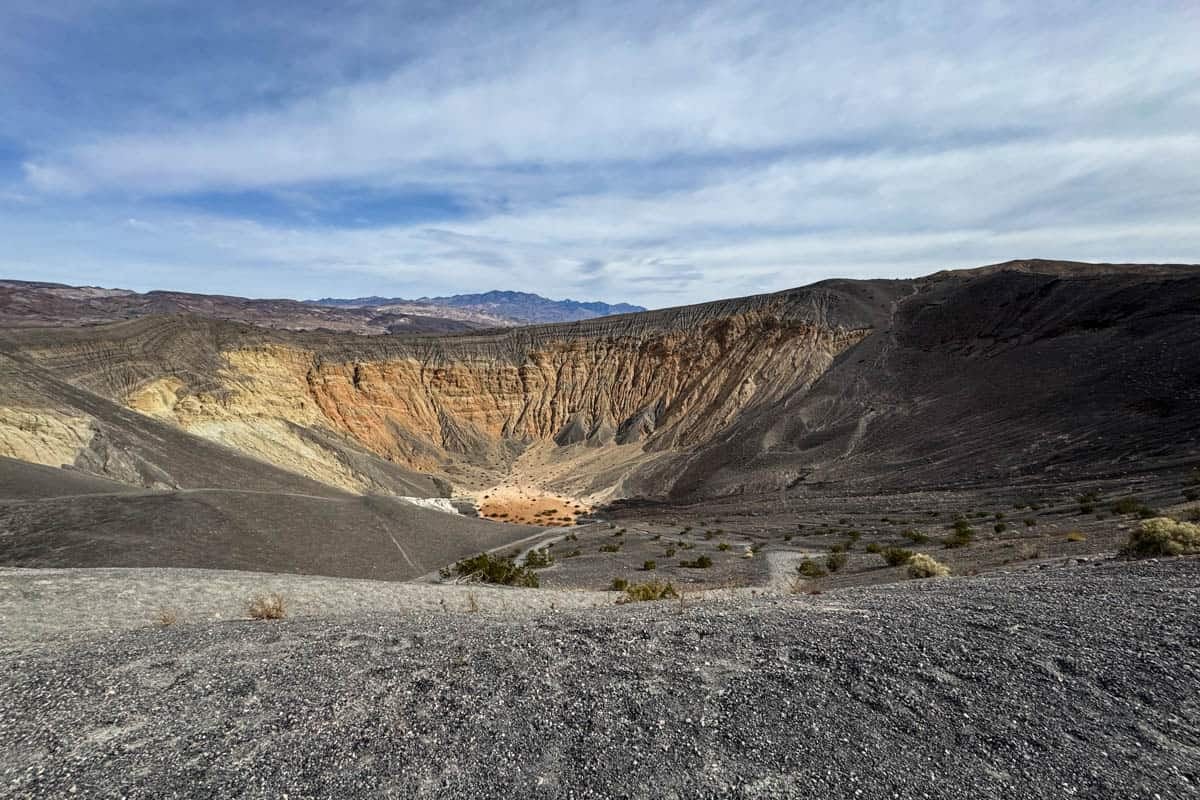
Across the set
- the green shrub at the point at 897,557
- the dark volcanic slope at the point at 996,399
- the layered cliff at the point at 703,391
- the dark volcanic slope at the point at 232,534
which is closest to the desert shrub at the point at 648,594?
the green shrub at the point at 897,557

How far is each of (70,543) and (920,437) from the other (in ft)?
113

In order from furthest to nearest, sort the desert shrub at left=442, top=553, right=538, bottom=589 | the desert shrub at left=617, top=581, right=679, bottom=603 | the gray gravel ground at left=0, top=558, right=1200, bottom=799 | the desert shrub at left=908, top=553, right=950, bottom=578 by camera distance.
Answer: the desert shrub at left=442, top=553, right=538, bottom=589
the desert shrub at left=908, top=553, right=950, bottom=578
the desert shrub at left=617, top=581, right=679, bottom=603
the gray gravel ground at left=0, top=558, right=1200, bottom=799

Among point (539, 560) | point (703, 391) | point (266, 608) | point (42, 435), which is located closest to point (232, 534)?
point (539, 560)

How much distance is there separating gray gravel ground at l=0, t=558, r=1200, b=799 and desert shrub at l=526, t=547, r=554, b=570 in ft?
41.8

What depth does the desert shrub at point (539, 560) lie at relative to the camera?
19.4 meters

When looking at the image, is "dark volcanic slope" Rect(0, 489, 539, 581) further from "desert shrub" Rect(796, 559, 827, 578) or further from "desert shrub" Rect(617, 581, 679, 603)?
"desert shrub" Rect(796, 559, 827, 578)

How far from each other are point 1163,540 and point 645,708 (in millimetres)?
9444

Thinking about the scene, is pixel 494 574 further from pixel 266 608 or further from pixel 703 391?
pixel 703 391

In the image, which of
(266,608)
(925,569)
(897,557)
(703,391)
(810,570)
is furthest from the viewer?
(703,391)

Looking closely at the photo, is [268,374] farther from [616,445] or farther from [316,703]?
[316,703]

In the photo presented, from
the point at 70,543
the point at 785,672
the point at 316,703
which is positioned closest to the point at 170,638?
the point at 316,703

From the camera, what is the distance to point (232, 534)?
17.5 metres

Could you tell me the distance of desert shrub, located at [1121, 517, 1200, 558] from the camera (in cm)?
884

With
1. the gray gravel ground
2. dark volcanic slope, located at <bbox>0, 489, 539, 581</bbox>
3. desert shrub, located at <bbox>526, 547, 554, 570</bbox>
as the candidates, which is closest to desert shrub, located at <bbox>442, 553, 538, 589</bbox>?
desert shrub, located at <bbox>526, 547, 554, 570</bbox>
